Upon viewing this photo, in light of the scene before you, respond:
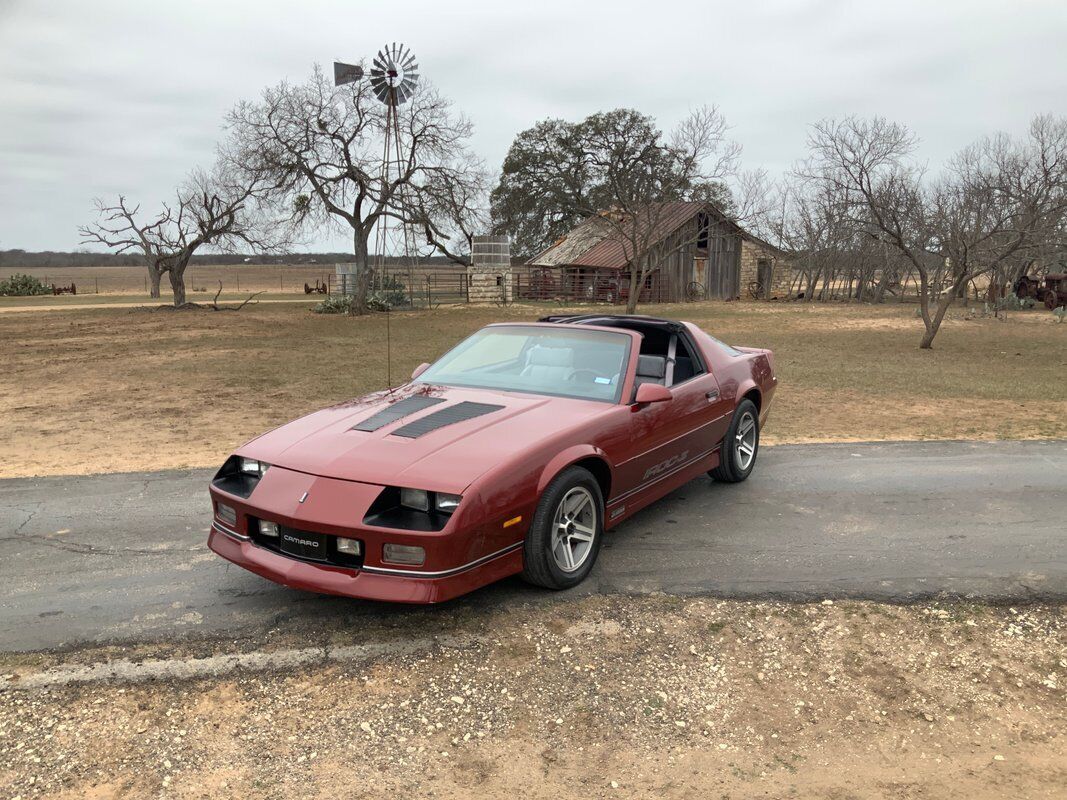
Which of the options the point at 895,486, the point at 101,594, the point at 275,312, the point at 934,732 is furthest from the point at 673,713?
the point at 275,312

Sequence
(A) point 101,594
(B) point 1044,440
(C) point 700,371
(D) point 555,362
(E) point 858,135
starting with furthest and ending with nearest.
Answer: (E) point 858,135
(B) point 1044,440
(C) point 700,371
(D) point 555,362
(A) point 101,594

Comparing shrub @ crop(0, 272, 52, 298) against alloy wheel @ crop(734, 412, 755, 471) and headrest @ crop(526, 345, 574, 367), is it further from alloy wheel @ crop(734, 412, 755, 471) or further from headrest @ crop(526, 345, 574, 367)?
alloy wheel @ crop(734, 412, 755, 471)

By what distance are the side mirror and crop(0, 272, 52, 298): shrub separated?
57.2m

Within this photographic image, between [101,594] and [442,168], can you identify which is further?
[442,168]

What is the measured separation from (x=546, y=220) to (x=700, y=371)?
50.1 metres

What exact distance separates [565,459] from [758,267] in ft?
141

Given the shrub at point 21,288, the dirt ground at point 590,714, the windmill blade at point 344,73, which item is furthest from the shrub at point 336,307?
the shrub at point 21,288

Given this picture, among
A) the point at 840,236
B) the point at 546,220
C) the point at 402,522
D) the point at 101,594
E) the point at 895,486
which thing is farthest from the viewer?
the point at 546,220

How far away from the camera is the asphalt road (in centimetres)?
375

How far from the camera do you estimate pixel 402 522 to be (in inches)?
132

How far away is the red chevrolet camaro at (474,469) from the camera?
3348mm

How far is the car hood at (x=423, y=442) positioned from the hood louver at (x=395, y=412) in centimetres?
3

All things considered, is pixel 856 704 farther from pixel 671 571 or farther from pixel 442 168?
pixel 442 168

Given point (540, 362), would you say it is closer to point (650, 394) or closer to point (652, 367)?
point (652, 367)
